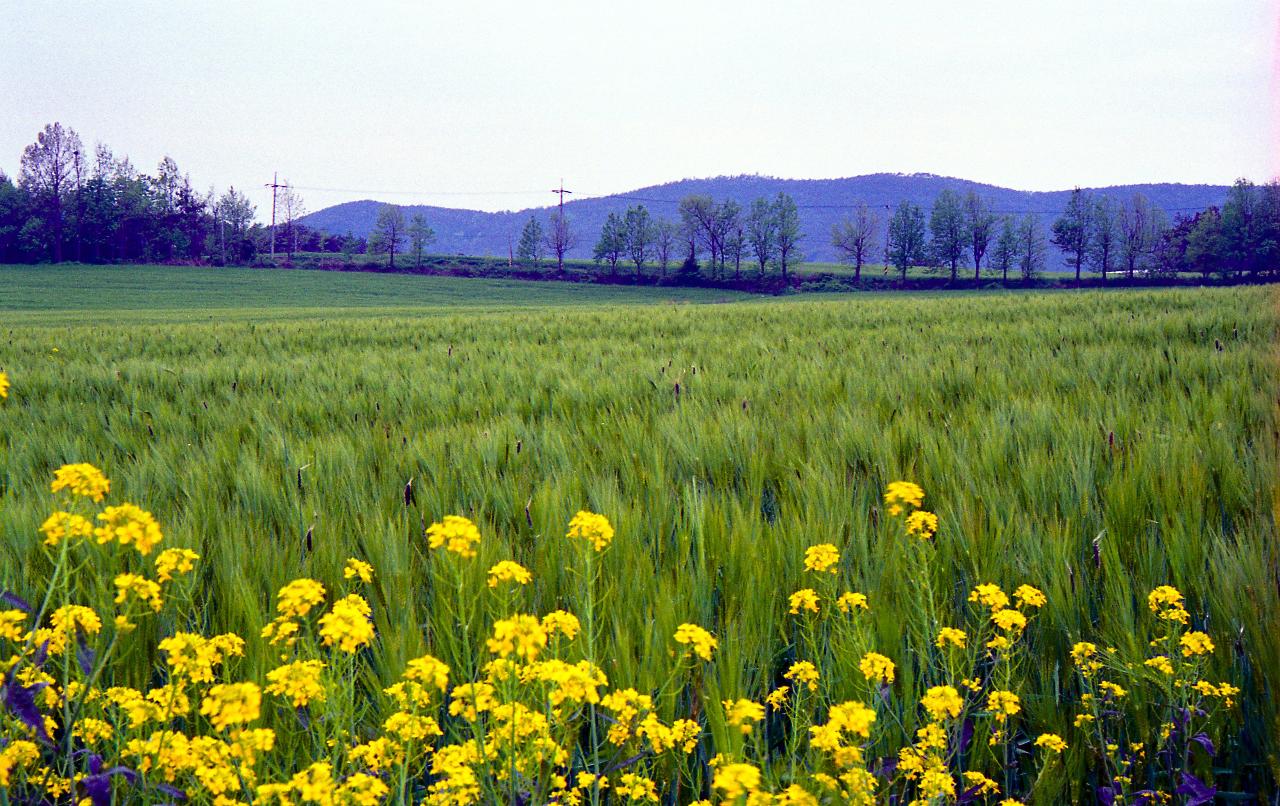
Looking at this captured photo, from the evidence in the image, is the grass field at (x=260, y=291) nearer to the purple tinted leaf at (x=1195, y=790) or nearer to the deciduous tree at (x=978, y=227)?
the deciduous tree at (x=978, y=227)

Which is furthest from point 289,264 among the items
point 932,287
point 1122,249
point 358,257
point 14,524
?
point 1122,249

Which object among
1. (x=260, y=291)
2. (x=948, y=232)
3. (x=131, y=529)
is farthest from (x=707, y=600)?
(x=948, y=232)

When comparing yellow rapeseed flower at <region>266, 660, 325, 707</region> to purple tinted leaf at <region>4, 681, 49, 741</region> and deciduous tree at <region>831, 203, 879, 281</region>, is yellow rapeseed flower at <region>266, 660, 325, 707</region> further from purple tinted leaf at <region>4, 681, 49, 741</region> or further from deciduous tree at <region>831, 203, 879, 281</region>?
deciduous tree at <region>831, 203, 879, 281</region>

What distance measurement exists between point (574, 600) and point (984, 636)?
882mm

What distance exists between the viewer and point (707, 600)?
168 centimetres

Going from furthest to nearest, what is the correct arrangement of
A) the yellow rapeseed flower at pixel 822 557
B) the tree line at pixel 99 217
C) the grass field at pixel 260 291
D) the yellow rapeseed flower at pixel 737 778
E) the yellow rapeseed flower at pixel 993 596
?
the tree line at pixel 99 217 < the grass field at pixel 260 291 < the yellow rapeseed flower at pixel 822 557 < the yellow rapeseed flower at pixel 993 596 < the yellow rapeseed flower at pixel 737 778

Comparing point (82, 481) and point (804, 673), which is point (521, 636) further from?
point (82, 481)

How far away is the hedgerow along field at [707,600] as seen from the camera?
1.20m

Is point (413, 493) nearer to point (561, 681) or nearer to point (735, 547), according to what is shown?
point (735, 547)

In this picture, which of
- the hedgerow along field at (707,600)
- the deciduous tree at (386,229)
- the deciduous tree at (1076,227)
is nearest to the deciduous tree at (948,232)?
the deciduous tree at (1076,227)

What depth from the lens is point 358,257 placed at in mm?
110688

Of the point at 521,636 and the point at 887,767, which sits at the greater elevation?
the point at 521,636

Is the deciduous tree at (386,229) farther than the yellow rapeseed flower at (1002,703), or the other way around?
the deciduous tree at (386,229)

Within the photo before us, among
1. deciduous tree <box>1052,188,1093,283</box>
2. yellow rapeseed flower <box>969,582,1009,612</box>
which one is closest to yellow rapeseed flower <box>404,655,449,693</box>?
yellow rapeseed flower <box>969,582,1009,612</box>
